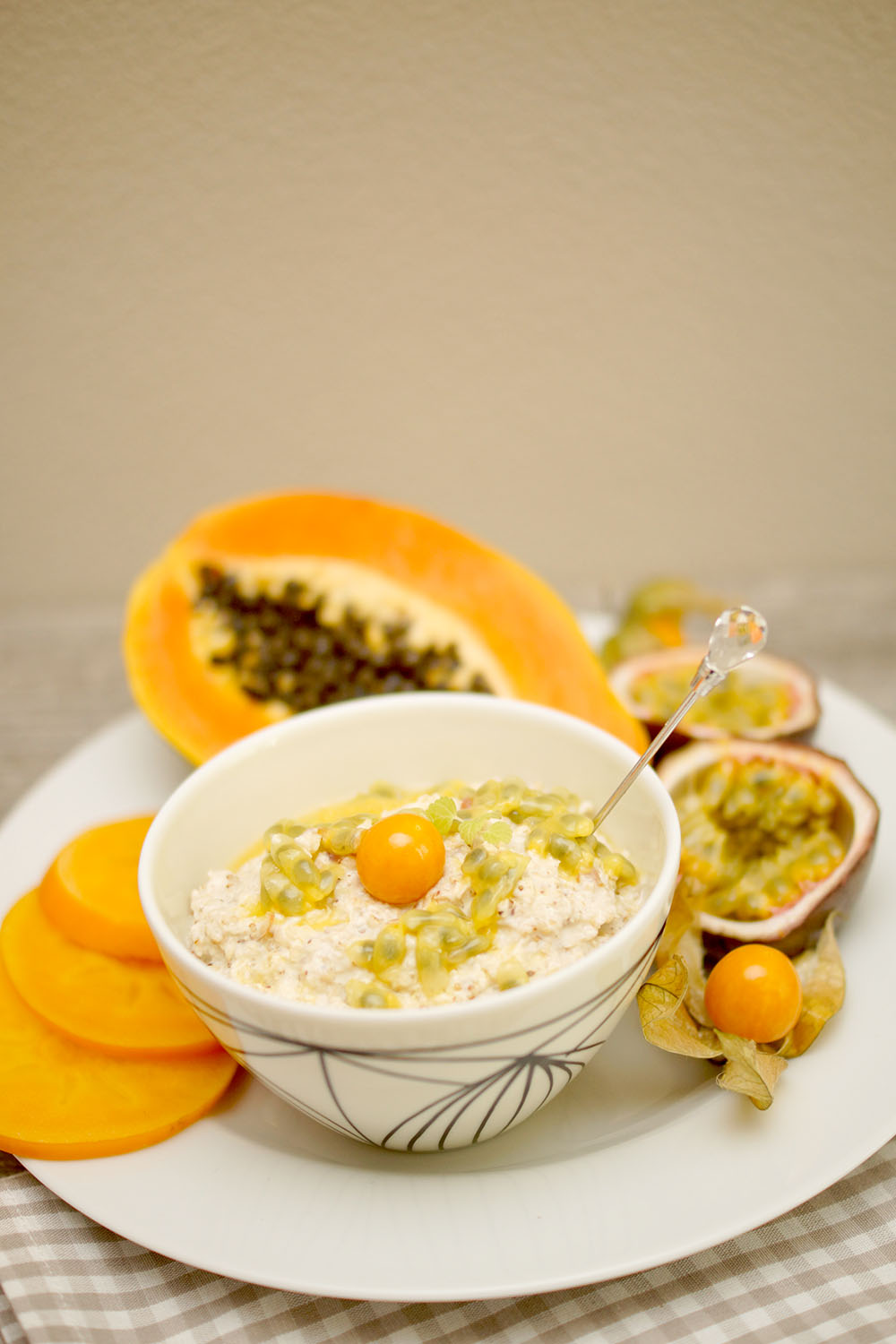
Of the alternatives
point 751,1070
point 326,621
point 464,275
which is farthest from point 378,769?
point 464,275

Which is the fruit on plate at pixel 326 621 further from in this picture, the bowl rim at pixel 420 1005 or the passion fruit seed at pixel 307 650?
the bowl rim at pixel 420 1005

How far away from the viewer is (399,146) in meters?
2.37

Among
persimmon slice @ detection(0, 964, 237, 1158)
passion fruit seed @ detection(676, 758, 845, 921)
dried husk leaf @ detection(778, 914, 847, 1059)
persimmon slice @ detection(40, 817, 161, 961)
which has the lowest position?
persimmon slice @ detection(0, 964, 237, 1158)

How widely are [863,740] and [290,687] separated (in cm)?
101

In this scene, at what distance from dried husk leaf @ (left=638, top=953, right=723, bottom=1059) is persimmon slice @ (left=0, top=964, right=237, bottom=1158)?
1.68ft

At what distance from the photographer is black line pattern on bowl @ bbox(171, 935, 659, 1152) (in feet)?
3.59

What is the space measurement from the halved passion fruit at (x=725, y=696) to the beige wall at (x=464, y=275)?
3.15ft

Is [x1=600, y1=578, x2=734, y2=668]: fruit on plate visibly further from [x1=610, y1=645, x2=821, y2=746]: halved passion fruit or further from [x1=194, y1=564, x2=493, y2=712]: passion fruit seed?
[x1=194, y1=564, x2=493, y2=712]: passion fruit seed

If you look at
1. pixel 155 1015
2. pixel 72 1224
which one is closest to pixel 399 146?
pixel 155 1015

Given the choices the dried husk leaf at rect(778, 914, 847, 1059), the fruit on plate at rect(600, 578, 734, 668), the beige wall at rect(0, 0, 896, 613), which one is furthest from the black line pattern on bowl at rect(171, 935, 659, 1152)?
the beige wall at rect(0, 0, 896, 613)

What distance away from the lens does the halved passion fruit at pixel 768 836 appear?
1.47 m

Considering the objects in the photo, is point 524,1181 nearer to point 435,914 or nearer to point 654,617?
point 435,914

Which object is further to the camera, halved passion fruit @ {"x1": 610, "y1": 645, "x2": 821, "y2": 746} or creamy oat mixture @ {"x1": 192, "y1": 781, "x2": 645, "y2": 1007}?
halved passion fruit @ {"x1": 610, "y1": 645, "x2": 821, "y2": 746}

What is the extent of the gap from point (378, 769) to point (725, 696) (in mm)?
672
